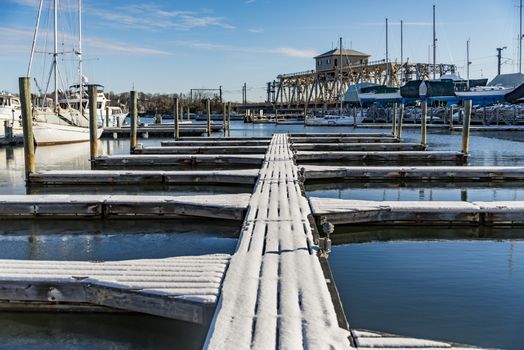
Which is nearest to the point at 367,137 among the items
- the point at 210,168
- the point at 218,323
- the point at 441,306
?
the point at 210,168

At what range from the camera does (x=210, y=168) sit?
19.3 meters

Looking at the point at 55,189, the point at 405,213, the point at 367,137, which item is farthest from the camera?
the point at 367,137

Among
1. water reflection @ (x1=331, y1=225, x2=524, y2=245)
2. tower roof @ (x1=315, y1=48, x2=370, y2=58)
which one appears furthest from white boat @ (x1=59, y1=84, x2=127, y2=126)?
tower roof @ (x1=315, y1=48, x2=370, y2=58)

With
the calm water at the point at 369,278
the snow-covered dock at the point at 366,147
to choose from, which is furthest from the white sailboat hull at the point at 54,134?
the calm water at the point at 369,278

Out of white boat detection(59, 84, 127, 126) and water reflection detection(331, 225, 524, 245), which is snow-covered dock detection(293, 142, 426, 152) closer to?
water reflection detection(331, 225, 524, 245)

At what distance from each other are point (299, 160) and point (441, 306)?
14.3 m

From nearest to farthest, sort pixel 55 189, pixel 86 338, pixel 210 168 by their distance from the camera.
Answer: pixel 86 338 < pixel 55 189 < pixel 210 168

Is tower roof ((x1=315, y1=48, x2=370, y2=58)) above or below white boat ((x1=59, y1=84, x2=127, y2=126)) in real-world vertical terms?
above

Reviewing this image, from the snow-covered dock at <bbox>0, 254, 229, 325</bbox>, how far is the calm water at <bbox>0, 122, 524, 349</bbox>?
0.92 feet

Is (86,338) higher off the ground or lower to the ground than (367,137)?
lower

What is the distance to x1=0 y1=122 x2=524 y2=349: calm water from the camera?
17.1 ft

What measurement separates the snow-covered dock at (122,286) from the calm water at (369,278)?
11.0 inches

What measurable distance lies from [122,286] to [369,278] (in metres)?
3.33

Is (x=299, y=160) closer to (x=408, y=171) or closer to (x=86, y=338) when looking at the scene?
(x=408, y=171)
